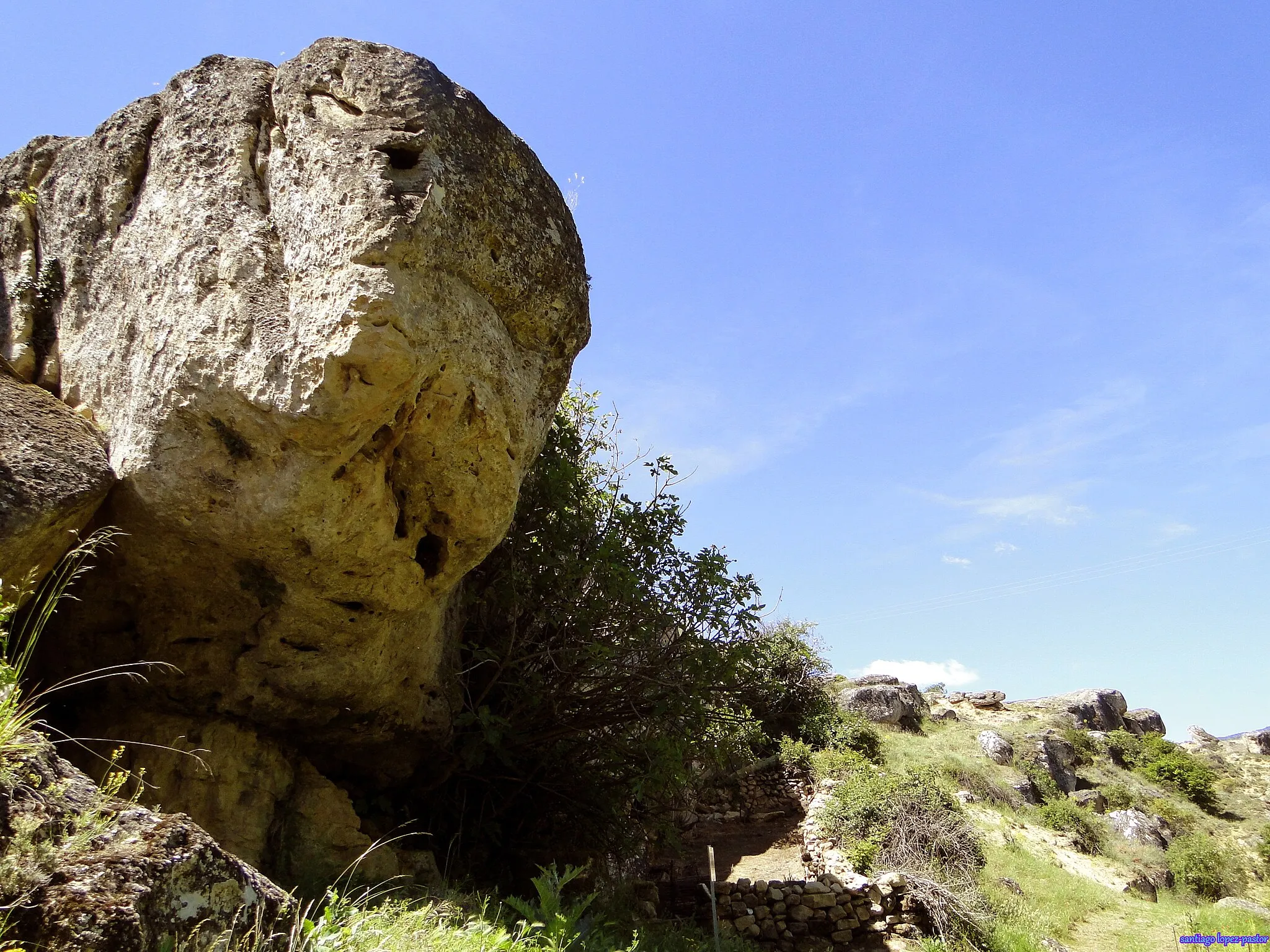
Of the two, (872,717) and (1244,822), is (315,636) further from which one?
(1244,822)

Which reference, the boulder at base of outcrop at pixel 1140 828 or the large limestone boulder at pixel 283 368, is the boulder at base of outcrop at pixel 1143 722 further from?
the large limestone boulder at pixel 283 368

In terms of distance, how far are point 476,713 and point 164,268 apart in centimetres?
443

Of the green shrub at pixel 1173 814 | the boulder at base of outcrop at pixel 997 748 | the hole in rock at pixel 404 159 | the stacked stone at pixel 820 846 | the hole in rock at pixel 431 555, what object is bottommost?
the green shrub at pixel 1173 814

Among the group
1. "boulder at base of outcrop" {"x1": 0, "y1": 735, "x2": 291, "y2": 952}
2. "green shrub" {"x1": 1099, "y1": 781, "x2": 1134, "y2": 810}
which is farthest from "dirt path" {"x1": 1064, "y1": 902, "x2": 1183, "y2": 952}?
"boulder at base of outcrop" {"x1": 0, "y1": 735, "x2": 291, "y2": 952}

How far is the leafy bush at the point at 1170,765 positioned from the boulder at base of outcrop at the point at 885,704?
681 centimetres

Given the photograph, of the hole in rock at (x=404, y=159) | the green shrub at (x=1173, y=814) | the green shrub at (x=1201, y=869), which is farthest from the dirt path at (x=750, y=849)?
the hole in rock at (x=404, y=159)

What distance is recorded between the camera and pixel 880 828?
1193 cm

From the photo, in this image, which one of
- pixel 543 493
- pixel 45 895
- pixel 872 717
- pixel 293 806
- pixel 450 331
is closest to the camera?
pixel 45 895

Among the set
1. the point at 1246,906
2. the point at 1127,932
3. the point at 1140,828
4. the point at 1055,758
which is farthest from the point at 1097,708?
the point at 1127,932

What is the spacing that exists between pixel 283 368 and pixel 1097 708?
28957 mm

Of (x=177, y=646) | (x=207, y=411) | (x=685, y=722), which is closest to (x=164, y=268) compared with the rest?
(x=207, y=411)

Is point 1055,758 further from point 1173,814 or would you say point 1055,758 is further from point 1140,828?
point 1140,828

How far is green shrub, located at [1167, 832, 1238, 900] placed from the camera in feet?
49.6

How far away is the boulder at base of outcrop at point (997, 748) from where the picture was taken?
19.5 meters
